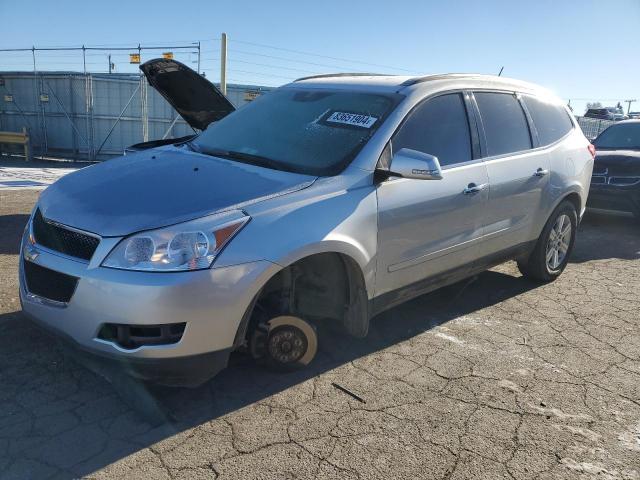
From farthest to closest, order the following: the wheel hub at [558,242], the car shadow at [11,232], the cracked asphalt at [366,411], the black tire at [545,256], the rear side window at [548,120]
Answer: the car shadow at [11,232], the wheel hub at [558,242], the black tire at [545,256], the rear side window at [548,120], the cracked asphalt at [366,411]

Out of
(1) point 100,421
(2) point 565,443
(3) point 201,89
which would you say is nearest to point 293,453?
(1) point 100,421

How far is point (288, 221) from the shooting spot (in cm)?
280

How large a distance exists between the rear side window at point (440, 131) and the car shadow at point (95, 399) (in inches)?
53.0

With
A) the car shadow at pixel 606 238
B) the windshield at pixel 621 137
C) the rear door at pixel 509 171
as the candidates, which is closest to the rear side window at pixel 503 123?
the rear door at pixel 509 171

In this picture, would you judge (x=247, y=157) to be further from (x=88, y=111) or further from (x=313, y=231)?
(x=88, y=111)

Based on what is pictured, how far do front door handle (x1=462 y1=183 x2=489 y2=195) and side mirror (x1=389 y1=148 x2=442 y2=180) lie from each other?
0.70 metres

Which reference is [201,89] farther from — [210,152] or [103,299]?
[103,299]

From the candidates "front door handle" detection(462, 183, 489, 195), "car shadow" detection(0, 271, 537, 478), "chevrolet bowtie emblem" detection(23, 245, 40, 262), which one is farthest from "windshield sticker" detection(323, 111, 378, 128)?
"chevrolet bowtie emblem" detection(23, 245, 40, 262)

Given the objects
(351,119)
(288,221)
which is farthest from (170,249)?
(351,119)

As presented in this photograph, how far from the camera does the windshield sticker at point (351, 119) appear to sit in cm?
346

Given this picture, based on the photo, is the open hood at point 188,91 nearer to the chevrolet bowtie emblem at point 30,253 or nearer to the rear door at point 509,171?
the rear door at point 509,171

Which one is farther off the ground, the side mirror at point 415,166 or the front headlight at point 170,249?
the side mirror at point 415,166

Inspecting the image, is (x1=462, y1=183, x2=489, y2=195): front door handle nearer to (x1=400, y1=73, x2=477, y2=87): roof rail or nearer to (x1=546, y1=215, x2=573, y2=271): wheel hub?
(x1=400, y1=73, x2=477, y2=87): roof rail

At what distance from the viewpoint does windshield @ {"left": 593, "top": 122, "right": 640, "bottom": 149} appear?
880 centimetres
